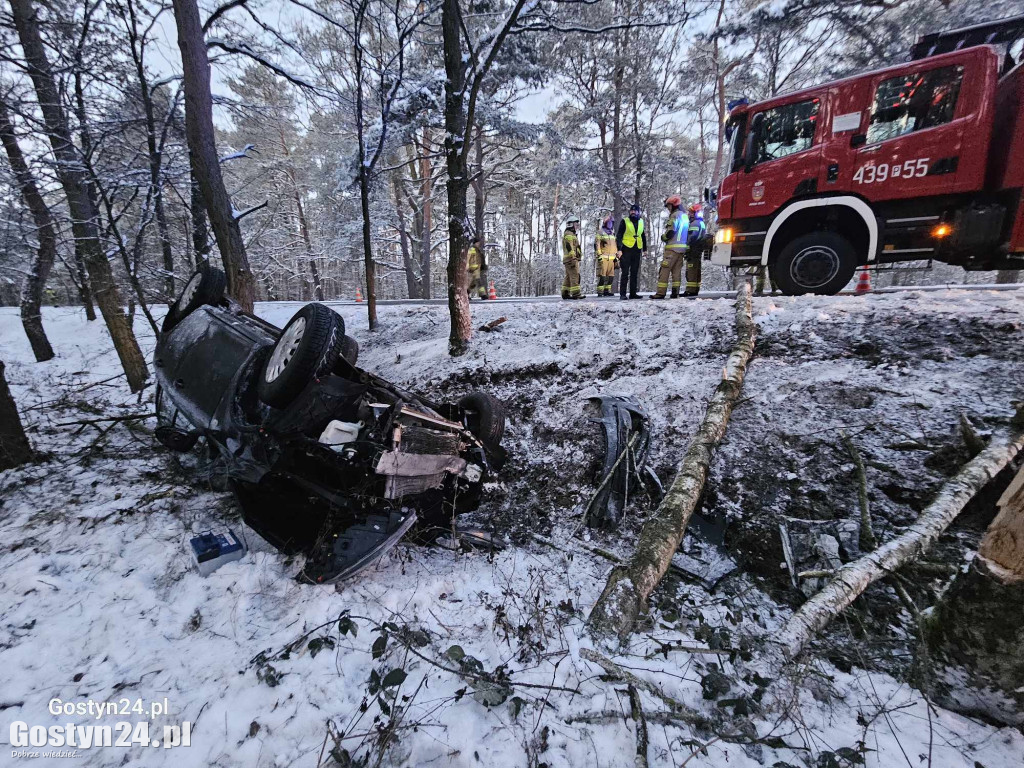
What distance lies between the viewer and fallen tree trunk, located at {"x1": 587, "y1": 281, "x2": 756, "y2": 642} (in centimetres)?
225

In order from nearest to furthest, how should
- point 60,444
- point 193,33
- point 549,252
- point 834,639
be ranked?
point 834,639, point 60,444, point 193,33, point 549,252

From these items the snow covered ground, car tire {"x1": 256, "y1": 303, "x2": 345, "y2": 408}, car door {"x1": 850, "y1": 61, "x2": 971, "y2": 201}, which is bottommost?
the snow covered ground

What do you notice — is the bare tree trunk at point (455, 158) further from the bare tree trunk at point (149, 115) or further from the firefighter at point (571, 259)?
the bare tree trunk at point (149, 115)

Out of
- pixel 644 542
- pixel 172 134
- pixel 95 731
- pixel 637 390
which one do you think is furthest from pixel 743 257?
pixel 172 134

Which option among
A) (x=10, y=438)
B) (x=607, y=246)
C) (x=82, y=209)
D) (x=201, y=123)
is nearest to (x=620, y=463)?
(x=10, y=438)

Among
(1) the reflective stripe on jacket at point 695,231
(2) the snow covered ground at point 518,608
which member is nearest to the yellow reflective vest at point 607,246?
(1) the reflective stripe on jacket at point 695,231

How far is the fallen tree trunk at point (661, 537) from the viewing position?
2248 millimetres

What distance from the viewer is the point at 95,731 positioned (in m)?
1.71

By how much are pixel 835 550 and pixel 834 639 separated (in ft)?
2.03

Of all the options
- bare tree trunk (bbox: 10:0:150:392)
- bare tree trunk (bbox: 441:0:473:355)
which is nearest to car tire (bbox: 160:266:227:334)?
bare tree trunk (bbox: 441:0:473:355)

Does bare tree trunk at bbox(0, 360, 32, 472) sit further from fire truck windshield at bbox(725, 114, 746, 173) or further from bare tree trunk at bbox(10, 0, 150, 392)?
fire truck windshield at bbox(725, 114, 746, 173)

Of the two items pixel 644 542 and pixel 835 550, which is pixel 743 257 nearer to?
pixel 835 550

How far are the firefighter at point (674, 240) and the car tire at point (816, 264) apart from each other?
6.25 feet

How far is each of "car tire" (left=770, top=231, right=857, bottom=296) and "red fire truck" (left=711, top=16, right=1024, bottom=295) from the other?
1 cm
